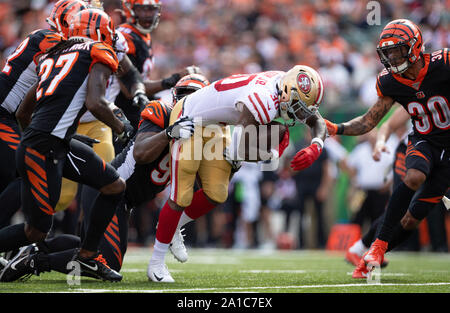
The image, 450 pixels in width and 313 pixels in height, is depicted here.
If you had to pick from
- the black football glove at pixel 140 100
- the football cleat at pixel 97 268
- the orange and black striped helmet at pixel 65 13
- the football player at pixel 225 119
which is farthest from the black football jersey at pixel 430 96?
the football cleat at pixel 97 268

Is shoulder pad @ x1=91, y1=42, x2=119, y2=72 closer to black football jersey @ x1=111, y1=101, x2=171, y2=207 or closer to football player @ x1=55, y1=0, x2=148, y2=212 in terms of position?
black football jersey @ x1=111, y1=101, x2=171, y2=207

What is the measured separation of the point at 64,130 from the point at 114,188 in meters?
0.50

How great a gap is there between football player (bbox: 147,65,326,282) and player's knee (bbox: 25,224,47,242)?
0.82 meters

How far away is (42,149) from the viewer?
14.4 ft

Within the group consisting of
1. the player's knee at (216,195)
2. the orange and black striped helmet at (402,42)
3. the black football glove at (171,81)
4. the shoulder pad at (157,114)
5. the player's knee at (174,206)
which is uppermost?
the orange and black striped helmet at (402,42)

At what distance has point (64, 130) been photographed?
4.42 meters

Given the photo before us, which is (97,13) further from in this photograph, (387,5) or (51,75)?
(387,5)

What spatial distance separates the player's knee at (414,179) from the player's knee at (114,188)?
82.0 inches

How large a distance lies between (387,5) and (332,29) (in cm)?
109

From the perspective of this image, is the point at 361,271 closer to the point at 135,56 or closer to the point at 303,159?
the point at 303,159

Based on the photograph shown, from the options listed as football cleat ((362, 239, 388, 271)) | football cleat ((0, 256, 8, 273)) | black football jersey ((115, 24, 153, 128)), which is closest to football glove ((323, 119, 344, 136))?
football cleat ((362, 239, 388, 271))

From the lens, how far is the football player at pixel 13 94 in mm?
5188

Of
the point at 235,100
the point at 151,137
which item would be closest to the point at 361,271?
the point at 235,100

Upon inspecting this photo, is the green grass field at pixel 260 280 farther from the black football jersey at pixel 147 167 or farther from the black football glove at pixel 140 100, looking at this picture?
the black football glove at pixel 140 100
